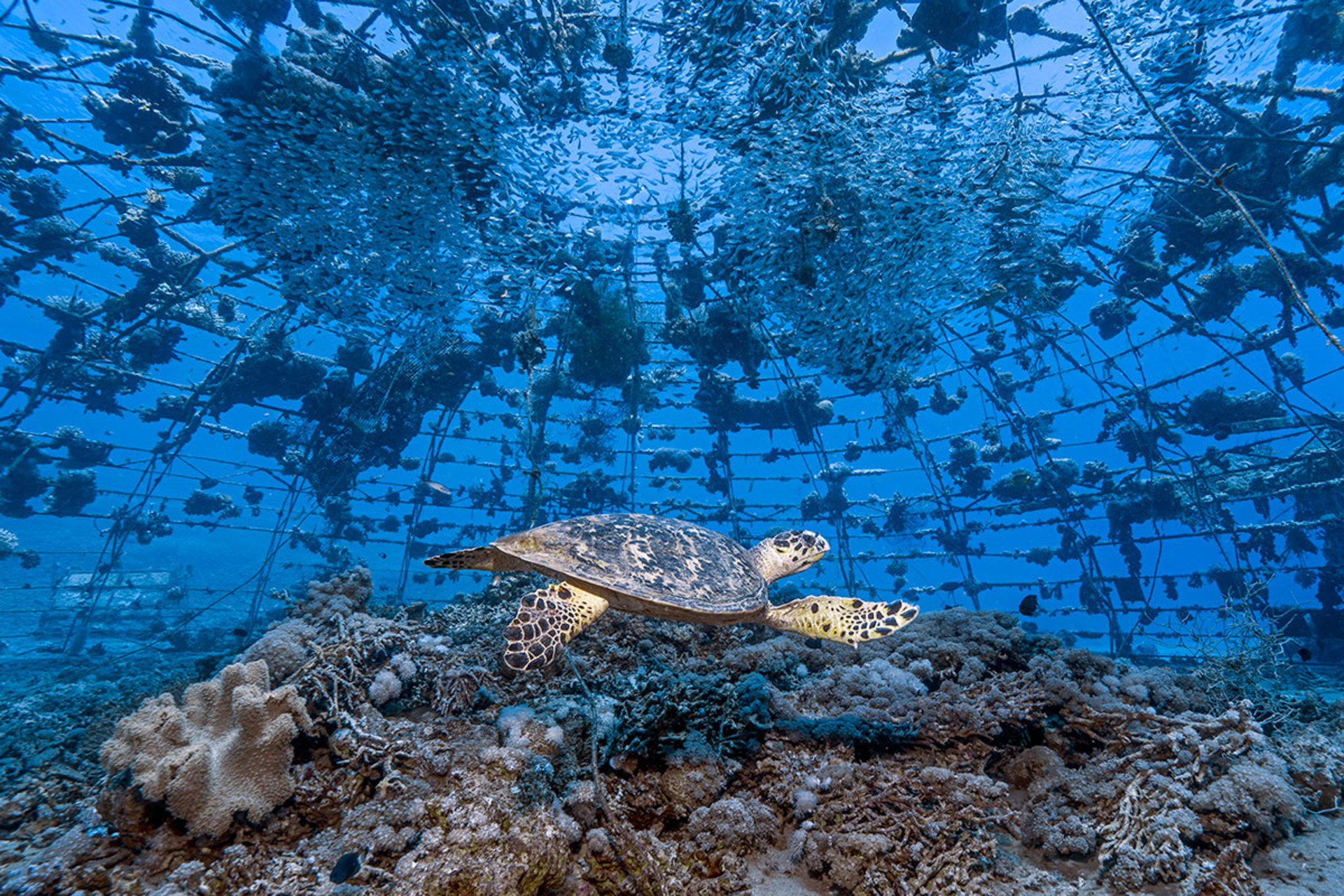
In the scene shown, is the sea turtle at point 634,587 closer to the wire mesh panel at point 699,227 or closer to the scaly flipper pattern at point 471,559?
the scaly flipper pattern at point 471,559

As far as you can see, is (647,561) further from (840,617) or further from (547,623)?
(840,617)

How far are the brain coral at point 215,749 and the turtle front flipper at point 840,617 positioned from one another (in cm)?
355

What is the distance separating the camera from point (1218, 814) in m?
3.05

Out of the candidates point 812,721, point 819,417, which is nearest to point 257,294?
point 819,417

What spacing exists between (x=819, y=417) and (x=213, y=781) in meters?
16.2

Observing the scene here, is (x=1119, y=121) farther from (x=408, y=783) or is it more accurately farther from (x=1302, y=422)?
(x=408, y=783)

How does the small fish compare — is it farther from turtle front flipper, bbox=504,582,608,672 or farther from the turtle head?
the turtle head

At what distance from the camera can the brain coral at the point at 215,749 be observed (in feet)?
9.43

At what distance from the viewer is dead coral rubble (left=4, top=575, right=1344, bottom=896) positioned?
2.75 metres

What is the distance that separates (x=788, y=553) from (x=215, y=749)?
186 inches

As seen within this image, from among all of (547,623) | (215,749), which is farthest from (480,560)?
(215,749)

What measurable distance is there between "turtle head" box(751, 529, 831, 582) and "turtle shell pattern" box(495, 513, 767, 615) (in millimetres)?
427

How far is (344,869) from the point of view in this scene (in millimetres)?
2645

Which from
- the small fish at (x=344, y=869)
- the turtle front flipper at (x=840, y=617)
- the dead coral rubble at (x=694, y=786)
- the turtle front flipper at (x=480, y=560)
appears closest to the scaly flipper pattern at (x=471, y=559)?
the turtle front flipper at (x=480, y=560)
